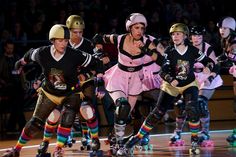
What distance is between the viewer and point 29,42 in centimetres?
1207

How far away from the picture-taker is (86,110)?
788 cm

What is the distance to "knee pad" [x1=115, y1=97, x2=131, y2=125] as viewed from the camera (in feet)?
26.2

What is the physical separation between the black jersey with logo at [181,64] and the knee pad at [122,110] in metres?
0.61

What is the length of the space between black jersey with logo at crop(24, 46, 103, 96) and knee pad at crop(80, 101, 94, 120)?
34cm

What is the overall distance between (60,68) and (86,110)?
64cm

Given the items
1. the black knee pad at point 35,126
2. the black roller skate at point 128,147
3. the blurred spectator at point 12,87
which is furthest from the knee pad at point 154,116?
the blurred spectator at point 12,87

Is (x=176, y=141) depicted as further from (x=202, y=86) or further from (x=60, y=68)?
(x=60, y=68)

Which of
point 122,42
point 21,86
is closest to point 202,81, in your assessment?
point 122,42

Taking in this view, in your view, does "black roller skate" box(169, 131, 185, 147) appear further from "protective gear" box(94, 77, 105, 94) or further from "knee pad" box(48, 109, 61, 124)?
"knee pad" box(48, 109, 61, 124)

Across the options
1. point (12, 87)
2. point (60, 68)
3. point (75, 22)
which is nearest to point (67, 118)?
point (60, 68)

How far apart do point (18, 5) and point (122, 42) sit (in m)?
4.75

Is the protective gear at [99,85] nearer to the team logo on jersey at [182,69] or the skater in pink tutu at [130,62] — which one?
the skater in pink tutu at [130,62]

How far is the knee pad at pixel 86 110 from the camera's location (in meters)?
7.88

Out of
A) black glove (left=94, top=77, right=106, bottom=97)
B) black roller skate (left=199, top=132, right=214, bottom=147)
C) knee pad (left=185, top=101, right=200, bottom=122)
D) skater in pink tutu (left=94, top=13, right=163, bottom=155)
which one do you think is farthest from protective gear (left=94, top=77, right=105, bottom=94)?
black roller skate (left=199, top=132, right=214, bottom=147)
